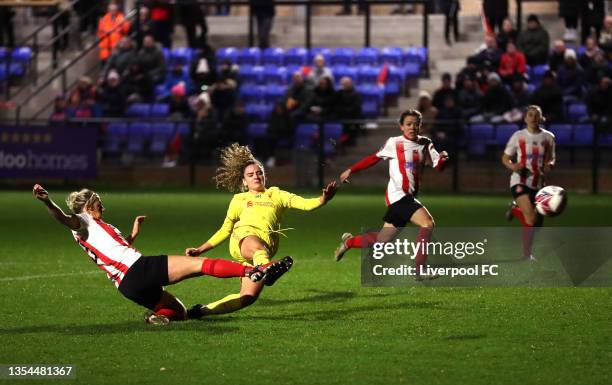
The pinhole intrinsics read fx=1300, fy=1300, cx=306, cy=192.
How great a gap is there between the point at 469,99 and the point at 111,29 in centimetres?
971

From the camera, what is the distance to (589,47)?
2567 cm

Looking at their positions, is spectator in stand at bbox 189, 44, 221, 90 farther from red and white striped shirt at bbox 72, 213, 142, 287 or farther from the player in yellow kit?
red and white striped shirt at bbox 72, 213, 142, 287

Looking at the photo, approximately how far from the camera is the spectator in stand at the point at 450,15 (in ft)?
97.5

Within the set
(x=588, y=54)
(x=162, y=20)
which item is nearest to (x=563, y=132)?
(x=588, y=54)

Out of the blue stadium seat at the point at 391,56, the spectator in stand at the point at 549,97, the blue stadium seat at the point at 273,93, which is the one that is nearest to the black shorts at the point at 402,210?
the spectator in stand at the point at 549,97

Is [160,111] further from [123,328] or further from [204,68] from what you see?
[123,328]

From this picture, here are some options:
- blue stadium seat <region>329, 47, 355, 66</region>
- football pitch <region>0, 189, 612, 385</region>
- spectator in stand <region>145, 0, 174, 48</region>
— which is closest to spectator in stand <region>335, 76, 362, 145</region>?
blue stadium seat <region>329, 47, 355, 66</region>

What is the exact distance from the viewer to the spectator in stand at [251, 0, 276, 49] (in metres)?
29.7

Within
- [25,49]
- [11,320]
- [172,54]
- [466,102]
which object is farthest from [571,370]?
[25,49]

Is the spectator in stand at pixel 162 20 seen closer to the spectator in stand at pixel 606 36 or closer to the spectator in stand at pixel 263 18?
the spectator in stand at pixel 263 18

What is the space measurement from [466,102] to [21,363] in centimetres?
1865

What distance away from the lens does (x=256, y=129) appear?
25.9 meters

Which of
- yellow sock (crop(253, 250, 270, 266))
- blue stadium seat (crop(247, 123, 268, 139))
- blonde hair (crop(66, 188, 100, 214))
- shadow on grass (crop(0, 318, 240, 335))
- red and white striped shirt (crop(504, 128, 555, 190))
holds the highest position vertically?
blonde hair (crop(66, 188, 100, 214))

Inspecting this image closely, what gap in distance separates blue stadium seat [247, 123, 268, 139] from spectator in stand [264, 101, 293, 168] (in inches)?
7.7
